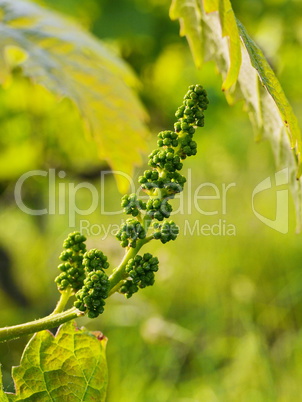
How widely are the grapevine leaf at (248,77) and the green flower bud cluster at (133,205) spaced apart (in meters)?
0.12

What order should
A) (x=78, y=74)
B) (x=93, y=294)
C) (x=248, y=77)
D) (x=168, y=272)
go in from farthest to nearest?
(x=168, y=272)
(x=78, y=74)
(x=248, y=77)
(x=93, y=294)

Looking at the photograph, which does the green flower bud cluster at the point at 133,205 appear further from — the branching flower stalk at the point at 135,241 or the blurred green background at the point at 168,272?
the blurred green background at the point at 168,272

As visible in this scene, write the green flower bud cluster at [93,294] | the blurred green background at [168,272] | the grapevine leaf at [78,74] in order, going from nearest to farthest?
the green flower bud cluster at [93,294] → the grapevine leaf at [78,74] → the blurred green background at [168,272]

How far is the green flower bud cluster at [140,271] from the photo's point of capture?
1.31ft

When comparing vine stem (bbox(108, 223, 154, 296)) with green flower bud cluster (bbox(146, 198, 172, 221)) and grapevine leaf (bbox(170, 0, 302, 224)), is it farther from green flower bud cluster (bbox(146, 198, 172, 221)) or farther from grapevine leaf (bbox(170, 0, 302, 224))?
grapevine leaf (bbox(170, 0, 302, 224))

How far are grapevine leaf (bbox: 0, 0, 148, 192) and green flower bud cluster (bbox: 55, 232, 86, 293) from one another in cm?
47

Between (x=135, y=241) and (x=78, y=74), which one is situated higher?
(x=78, y=74)

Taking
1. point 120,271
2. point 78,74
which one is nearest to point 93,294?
point 120,271

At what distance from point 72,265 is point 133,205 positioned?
72 millimetres

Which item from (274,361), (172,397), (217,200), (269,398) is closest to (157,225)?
(269,398)

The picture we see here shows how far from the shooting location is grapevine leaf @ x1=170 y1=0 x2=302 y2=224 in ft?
1.50

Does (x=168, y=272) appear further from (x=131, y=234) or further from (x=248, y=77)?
(x=131, y=234)

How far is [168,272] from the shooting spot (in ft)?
6.57

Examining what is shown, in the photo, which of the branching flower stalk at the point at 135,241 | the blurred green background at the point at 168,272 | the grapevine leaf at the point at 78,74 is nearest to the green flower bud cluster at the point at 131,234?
the branching flower stalk at the point at 135,241
